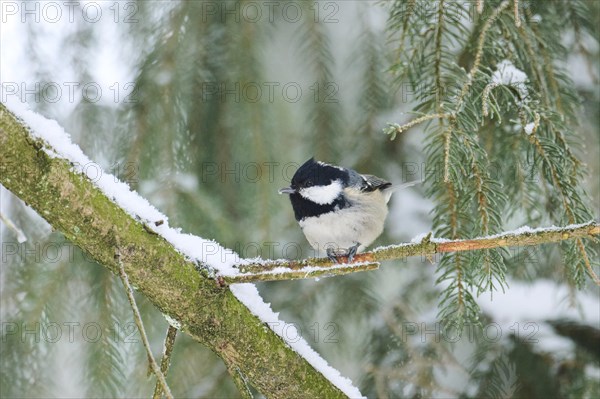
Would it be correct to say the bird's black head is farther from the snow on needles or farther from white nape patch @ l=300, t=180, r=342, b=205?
the snow on needles

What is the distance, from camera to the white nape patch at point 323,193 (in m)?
1.83

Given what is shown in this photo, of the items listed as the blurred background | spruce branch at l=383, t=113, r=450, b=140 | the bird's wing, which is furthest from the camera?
the bird's wing

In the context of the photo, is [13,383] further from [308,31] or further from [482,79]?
[482,79]

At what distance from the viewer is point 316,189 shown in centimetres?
183

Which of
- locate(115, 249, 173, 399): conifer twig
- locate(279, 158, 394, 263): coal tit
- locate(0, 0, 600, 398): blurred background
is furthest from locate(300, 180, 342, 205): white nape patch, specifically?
locate(115, 249, 173, 399): conifer twig

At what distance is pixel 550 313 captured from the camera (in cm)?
200

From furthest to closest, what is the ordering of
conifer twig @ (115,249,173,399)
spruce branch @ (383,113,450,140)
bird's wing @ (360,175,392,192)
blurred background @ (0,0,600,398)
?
bird's wing @ (360,175,392,192) → blurred background @ (0,0,600,398) → spruce branch @ (383,113,450,140) → conifer twig @ (115,249,173,399)

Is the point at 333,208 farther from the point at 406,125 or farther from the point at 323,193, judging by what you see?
the point at 406,125

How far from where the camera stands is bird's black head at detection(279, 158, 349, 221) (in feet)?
5.96

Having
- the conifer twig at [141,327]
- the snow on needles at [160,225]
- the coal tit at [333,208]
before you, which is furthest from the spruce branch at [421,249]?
the coal tit at [333,208]

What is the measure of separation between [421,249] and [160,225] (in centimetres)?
46


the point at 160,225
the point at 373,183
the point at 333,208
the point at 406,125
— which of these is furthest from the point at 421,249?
the point at 373,183

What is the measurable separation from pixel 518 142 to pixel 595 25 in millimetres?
577

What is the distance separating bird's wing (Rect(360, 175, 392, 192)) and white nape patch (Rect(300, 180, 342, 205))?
0.31ft
